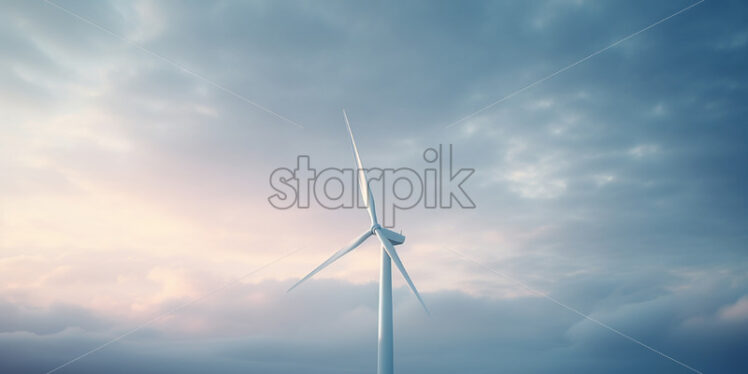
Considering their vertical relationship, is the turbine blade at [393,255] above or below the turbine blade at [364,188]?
below

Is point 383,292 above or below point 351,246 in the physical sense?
below

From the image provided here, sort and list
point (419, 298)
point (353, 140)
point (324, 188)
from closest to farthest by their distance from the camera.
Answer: point (419, 298) < point (324, 188) < point (353, 140)

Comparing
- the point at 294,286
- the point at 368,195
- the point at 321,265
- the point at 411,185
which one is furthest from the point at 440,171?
the point at 294,286

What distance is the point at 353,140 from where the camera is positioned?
200 feet

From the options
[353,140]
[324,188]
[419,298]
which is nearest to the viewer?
[419,298]

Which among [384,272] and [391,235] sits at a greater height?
[391,235]

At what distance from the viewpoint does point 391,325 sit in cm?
5531

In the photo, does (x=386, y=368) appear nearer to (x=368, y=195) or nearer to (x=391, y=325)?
(x=391, y=325)

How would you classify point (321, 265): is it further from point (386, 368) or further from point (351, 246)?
point (386, 368)

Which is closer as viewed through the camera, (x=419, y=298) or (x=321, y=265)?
(x=419, y=298)

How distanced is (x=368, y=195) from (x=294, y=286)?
12991mm

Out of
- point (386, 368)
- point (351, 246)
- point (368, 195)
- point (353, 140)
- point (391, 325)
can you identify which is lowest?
point (386, 368)

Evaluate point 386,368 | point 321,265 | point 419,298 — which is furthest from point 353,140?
point 386,368

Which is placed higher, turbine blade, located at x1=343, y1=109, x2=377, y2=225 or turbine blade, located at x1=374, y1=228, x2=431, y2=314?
turbine blade, located at x1=343, y1=109, x2=377, y2=225
